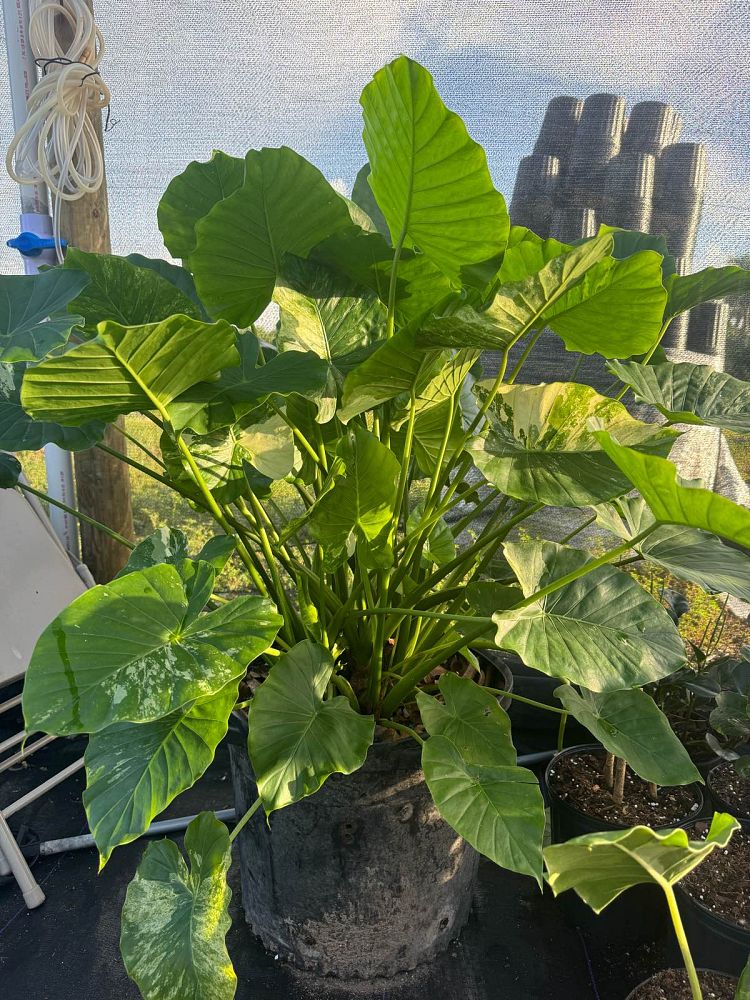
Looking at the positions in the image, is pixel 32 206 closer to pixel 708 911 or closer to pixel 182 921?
pixel 182 921

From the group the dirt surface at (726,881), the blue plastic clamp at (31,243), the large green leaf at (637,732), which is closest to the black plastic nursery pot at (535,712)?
the dirt surface at (726,881)

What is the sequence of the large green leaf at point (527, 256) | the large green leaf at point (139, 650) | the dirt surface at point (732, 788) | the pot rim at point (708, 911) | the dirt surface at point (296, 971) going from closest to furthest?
the large green leaf at point (139, 650), the large green leaf at point (527, 256), the pot rim at point (708, 911), the dirt surface at point (296, 971), the dirt surface at point (732, 788)

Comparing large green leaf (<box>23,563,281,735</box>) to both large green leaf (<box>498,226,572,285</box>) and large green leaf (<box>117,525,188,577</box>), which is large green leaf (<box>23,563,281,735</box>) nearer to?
large green leaf (<box>117,525,188,577</box>)

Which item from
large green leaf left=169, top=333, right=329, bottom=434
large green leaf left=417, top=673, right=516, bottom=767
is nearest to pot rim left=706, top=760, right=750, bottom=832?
large green leaf left=417, top=673, right=516, bottom=767

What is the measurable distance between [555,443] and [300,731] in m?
0.47

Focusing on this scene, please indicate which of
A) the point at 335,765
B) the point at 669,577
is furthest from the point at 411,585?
the point at 669,577

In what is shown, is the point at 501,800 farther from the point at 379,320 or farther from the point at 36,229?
the point at 36,229

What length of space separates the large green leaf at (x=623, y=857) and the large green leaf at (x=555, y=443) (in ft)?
1.08

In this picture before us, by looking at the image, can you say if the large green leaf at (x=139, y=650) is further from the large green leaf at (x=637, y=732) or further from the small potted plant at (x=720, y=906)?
the small potted plant at (x=720, y=906)

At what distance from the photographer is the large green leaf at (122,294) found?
2.95 ft

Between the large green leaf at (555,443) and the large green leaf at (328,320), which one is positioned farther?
the large green leaf at (328,320)

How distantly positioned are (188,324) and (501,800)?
0.59 m

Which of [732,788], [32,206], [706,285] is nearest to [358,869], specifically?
[732,788]

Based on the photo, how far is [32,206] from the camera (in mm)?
1639
